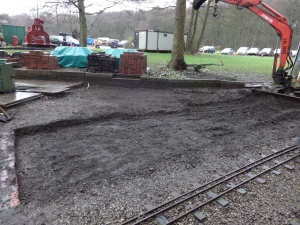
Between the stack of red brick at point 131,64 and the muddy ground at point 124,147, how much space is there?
209 centimetres

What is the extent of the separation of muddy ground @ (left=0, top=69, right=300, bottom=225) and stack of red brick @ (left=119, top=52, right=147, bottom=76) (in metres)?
2.09

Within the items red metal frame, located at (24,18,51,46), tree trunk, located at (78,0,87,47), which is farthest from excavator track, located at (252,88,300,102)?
red metal frame, located at (24,18,51,46)

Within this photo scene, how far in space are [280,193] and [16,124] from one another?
180 inches

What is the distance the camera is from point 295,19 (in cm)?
3656

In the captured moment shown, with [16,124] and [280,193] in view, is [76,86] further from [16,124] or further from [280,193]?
[280,193]

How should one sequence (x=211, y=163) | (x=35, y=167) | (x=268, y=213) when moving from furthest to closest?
(x=211, y=163)
(x=35, y=167)
(x=268, y=213)

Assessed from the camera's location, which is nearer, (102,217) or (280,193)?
(102,217)

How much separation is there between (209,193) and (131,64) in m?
6.86

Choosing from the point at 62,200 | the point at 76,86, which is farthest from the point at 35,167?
the point at 76,86

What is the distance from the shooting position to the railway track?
2.51 meters

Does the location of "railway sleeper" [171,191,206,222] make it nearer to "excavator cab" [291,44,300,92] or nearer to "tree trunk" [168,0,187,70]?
"excavator cab" [291,44,300,92]

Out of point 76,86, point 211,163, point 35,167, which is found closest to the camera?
point 35,167

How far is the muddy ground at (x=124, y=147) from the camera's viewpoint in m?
2.66

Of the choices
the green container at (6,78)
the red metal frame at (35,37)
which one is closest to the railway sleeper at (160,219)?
the green container at (6,78)
